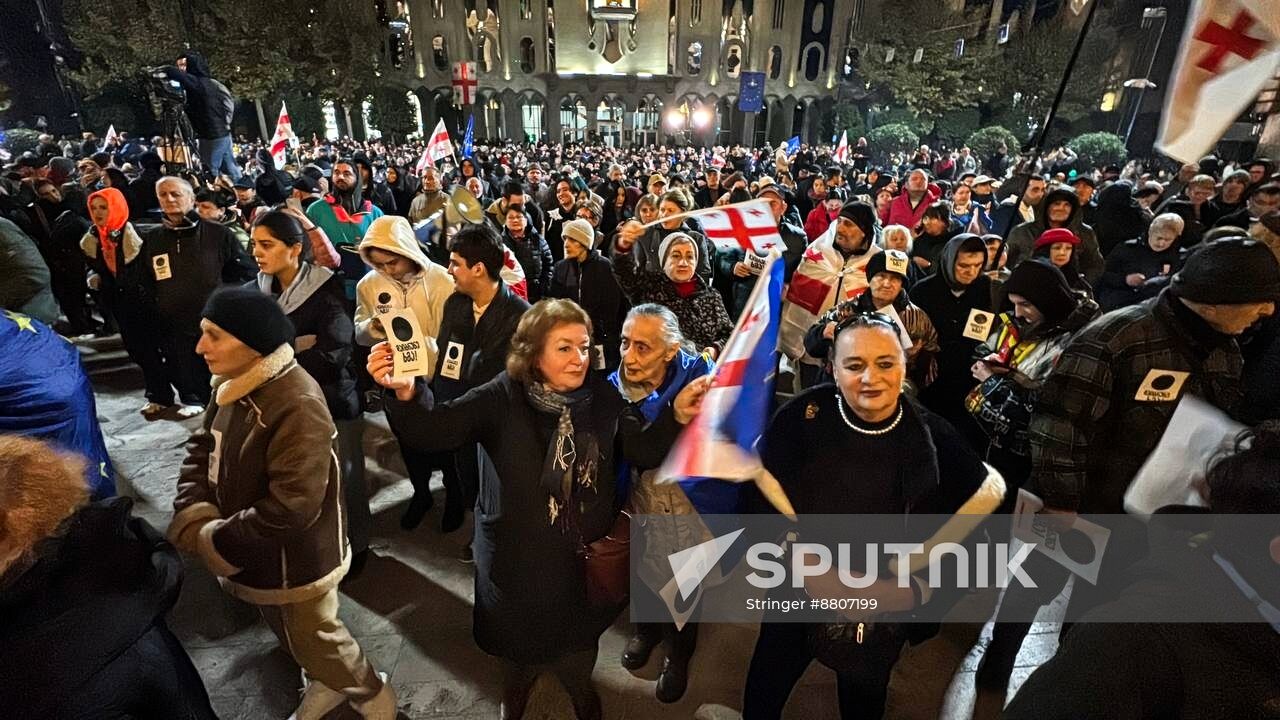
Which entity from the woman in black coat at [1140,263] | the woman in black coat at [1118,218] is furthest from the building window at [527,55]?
the woman in black coat at [1140,263]

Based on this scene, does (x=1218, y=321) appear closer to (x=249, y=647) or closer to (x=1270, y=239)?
(x=1270, y=239)

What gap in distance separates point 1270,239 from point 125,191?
1235cm

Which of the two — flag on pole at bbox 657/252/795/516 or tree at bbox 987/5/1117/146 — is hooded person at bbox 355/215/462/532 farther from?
tree at bbox 987/5/1117/146

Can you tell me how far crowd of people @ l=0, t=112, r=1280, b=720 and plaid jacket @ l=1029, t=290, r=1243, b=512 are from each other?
12mm

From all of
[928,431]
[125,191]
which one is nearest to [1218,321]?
[928,431]

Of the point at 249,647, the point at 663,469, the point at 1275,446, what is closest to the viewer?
the point at 1275,446

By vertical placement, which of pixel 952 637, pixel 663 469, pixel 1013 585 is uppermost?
pixel 663 469

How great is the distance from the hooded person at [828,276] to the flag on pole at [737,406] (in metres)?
2.46

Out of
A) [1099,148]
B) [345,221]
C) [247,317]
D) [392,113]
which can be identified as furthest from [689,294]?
[392,113]

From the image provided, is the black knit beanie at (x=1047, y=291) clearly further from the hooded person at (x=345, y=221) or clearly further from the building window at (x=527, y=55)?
the building window at (x=527, y=55)

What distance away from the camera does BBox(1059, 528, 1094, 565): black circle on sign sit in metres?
2.80

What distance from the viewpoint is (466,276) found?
3.44 metres

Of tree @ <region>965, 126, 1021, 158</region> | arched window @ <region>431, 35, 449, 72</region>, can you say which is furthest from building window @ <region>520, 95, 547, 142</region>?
Result: tree @ <region>965, 126, 1021, 158</region>

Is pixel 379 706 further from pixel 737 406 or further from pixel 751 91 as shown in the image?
pixel 751 91
